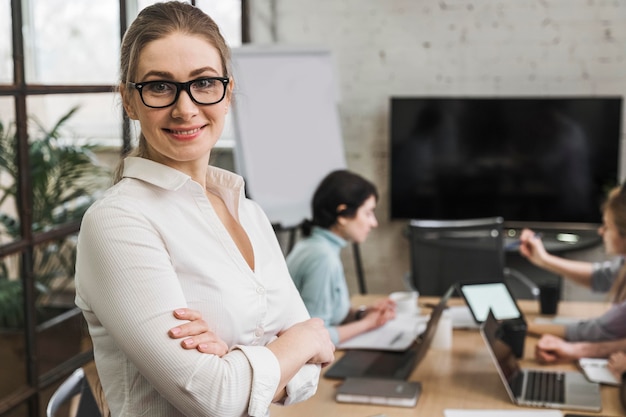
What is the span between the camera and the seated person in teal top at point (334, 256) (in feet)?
9.10

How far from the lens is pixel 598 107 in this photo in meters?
4.90

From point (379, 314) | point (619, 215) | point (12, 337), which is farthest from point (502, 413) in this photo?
point (12, 337)

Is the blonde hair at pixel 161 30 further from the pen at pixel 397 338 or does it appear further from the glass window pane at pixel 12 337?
the glass window pane at pixel 12 337

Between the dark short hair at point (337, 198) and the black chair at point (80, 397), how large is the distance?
46.4 inches

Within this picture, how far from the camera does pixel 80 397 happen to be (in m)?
1.94

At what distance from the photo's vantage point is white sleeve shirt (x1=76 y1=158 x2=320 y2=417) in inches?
47.8

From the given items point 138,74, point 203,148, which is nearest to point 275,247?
point 203,148

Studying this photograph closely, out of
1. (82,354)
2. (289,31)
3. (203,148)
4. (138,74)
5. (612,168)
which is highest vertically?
(289,31)

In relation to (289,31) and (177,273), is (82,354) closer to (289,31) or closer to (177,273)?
(177,273)

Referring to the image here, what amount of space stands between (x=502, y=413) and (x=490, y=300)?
656 mm

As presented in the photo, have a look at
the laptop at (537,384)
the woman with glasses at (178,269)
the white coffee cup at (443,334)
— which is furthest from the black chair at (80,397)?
the white coffee cup at (443,334)

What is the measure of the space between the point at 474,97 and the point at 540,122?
0.41 m

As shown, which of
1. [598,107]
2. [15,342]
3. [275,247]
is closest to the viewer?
[275,247]

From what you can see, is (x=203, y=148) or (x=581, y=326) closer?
(x=203, y=148)
